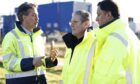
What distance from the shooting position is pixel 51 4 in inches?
1624

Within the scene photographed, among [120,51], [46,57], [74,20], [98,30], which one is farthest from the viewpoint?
[46,57]

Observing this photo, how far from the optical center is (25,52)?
5922 millimetres

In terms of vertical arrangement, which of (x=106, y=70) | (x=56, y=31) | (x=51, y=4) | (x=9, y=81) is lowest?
(x=56, y=31)

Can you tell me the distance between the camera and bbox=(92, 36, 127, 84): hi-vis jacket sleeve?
4340 mm

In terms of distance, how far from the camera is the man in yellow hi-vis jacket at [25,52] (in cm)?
→ 578

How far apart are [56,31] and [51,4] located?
123 inches

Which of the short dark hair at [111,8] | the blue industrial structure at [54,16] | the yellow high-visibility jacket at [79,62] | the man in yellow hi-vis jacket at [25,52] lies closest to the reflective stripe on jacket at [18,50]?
the man in yellow hi-vis jacket at [25,52]

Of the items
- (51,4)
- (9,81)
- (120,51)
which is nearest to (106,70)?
(120,51)

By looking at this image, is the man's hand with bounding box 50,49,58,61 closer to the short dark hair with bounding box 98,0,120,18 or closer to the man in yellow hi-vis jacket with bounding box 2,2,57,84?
the man in yellow hi-vis jacket with bounding box 2,2,57,84

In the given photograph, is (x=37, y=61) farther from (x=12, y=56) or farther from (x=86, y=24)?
(x=86, y=24)

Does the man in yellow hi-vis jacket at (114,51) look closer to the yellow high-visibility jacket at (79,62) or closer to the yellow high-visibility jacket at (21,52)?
the yellow high-visibility jacket at (79,62)

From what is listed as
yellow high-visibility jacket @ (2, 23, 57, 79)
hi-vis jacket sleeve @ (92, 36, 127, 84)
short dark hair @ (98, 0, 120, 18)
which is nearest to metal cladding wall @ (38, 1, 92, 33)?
yellow high-visibility jacket @ (2, 23, 57, 79)

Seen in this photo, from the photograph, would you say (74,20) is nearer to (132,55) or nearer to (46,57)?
(46,57)

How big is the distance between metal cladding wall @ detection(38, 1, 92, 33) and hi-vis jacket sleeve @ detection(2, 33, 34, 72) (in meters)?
31.5
